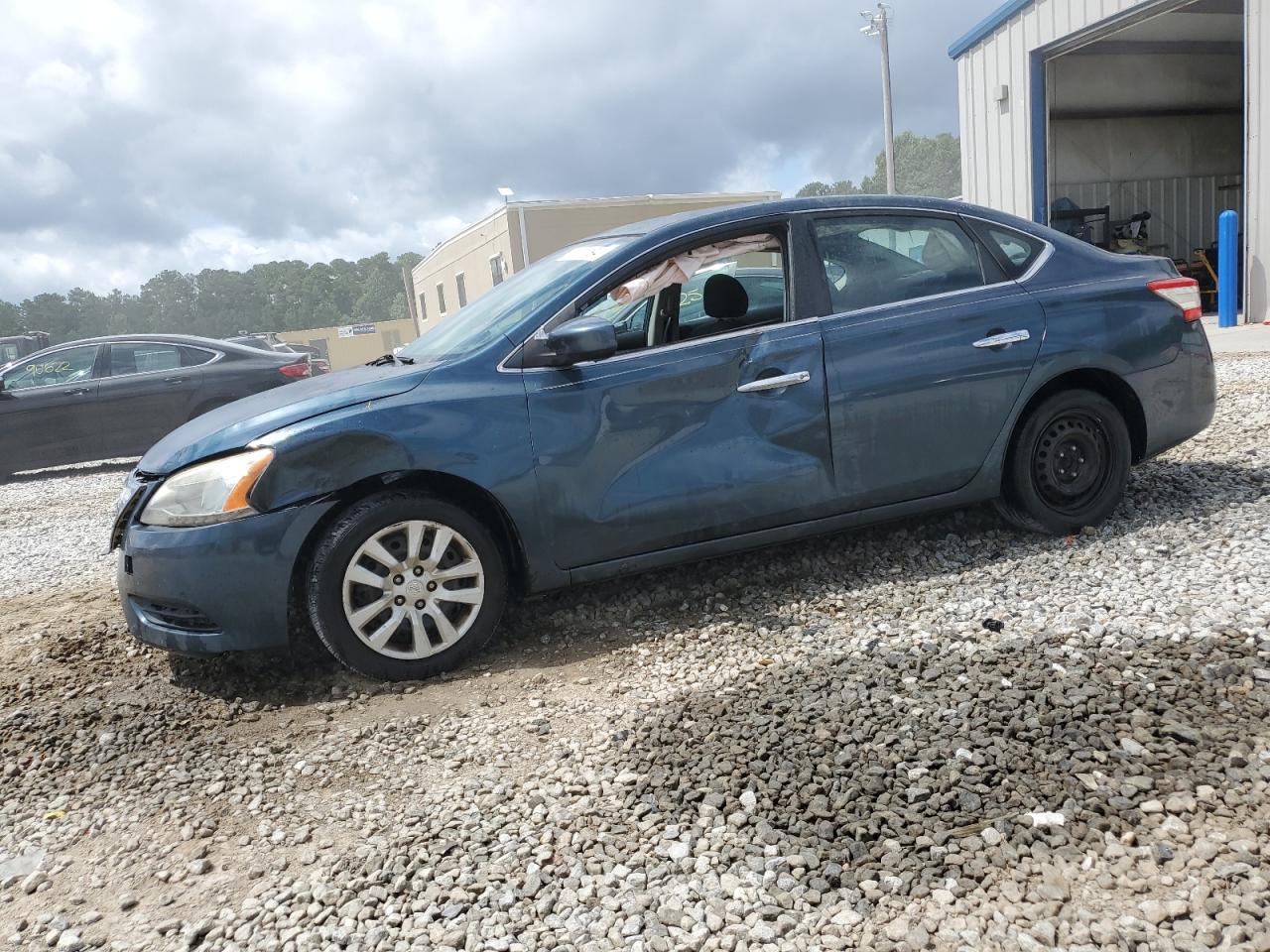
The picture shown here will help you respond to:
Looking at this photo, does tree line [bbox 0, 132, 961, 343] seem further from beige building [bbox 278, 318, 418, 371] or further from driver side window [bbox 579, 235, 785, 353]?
driver side window [bbox 579, 235, 785, 353]

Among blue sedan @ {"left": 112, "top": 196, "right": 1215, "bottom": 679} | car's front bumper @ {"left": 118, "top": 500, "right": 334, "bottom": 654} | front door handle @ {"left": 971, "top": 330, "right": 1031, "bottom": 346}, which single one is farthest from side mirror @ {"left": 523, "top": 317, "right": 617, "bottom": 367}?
front door handle @ {"left": 971, "top": 330, "right": 1031, "bottom": 346}

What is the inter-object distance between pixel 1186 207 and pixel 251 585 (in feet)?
80.5

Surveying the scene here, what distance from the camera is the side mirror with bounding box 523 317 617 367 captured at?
3.68m

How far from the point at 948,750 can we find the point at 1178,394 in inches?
111

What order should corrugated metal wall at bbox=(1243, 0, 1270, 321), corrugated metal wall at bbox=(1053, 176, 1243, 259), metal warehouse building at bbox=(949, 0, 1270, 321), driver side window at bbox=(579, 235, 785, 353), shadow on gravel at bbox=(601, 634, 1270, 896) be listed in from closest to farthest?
1. shadow on gravel at bbox=(601, 634, 1270, 896)
2. driver side window at bbox=(579, 235, 785, 353)
3. corrugated metal wall at bbox=(1243, 0, 1270, 321)
4. metal warehouse building at bbox=(949, 0, 1270, 321)
5. corrugated metal wall at bbox=(1053, 176, 1243, 259)

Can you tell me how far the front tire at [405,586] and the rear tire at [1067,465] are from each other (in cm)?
243

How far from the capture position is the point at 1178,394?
15.3ft

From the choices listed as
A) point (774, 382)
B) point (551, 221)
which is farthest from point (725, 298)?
point (551, 221)

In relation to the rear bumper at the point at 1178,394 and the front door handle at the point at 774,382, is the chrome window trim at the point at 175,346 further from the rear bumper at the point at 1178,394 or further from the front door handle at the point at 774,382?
the rear bumper at the point at 1178,394

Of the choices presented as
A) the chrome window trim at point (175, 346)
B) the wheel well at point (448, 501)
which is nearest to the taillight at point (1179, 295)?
the wheel well at point (448, 501)

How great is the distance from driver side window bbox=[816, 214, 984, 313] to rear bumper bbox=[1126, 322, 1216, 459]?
974 mm

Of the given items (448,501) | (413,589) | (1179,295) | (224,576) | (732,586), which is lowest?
(732,586)

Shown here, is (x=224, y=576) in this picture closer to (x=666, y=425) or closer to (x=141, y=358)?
(x=666, y=425)

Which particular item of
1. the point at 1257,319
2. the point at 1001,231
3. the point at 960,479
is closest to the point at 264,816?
the point at 960,479
